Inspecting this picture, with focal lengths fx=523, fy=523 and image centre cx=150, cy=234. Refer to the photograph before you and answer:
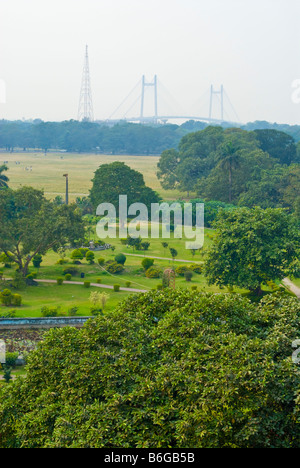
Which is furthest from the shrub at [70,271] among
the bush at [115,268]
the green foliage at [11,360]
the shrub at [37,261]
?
the green foliage at [11,360]

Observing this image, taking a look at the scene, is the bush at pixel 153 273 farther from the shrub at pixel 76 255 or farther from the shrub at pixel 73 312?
the shrub at pixel 73 312

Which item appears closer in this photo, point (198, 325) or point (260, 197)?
point (198, 325)

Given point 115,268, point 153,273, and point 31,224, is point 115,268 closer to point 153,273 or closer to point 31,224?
point 153,273

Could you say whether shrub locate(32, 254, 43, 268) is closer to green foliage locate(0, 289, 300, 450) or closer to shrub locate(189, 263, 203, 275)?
shrub locate(189, 263, 203, 275)

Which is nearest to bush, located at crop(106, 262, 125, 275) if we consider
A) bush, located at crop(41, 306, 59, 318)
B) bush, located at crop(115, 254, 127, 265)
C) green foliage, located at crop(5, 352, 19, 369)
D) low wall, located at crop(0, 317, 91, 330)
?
bush, located at crop(115, 254, 127, 265)

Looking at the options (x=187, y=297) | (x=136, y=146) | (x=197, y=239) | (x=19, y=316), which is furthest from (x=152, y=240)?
(x=136, y=146)

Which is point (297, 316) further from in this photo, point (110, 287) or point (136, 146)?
point (136, 146)
